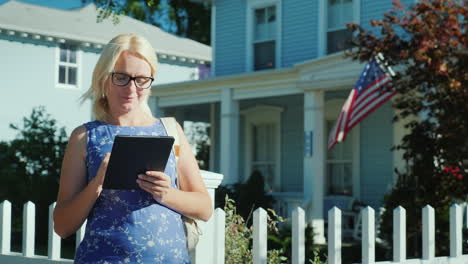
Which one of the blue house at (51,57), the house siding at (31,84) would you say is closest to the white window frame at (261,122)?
the house siding at (31,84)

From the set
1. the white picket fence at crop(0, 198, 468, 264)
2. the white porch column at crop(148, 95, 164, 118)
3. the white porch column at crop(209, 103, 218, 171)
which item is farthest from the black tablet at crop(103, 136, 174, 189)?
the white porch column at crop(209, 103, 218, 171)

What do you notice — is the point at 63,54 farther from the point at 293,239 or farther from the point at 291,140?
the point at 293,239

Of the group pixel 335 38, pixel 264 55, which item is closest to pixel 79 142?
pixel 335 38

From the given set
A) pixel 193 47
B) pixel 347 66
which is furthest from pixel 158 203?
pixel 193 47

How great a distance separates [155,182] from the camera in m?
2.40

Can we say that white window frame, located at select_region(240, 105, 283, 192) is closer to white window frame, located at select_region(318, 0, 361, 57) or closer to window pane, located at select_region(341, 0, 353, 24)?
white window frame, located at select_region(318, 0, 361, 57)

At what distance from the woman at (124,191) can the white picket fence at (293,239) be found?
130 centimetres

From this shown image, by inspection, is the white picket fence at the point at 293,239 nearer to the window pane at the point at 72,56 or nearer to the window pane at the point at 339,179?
the window pane at the point at 339,179

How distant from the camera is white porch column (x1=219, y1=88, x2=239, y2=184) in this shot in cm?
1512

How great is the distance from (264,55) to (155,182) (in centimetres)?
1418

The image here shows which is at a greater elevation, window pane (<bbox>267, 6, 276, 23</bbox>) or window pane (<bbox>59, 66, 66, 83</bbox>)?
window pane (<bbox>267, 6, 276, 23</bbox>)

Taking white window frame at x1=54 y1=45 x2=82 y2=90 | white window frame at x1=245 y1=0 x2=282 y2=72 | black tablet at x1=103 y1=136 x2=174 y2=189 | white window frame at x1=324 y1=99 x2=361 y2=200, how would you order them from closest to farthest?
1. black tablet at x1=103 y1=136 x2=174 y2=189
2. white window frame at x1=324 y1=99 x2=361 y2=200
3. white window frame at x1=245 y1=0 x2=282 y2=72
4. white window frame at x1=54 y1=45 x2=82 y2=90

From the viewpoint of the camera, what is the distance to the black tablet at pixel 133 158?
7.75 ft

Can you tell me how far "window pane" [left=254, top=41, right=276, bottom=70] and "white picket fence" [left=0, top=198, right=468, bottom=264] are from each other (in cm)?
1094
